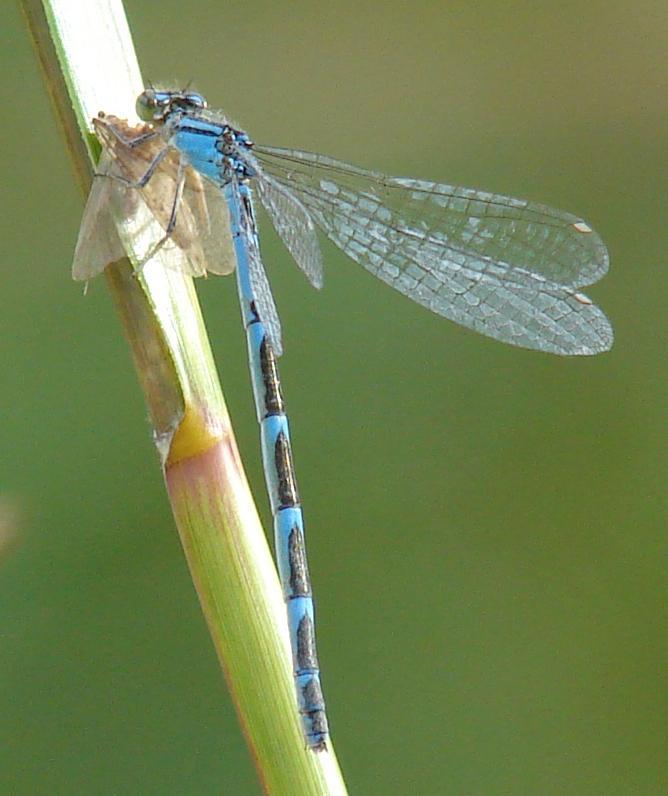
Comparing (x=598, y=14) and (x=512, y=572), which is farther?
(x=598, y=14)

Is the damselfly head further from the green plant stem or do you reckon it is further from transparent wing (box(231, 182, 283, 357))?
the green plant stem

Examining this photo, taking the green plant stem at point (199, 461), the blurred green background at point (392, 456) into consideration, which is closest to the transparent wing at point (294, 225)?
the green plant stem at point (199, 461)

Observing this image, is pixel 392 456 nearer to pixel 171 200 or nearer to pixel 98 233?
pixel 171 200

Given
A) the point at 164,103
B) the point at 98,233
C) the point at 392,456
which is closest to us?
the point at 98,233

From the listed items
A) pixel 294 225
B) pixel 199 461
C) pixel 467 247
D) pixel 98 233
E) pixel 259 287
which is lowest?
pixel 199 461

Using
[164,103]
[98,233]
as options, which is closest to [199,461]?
[98,233]

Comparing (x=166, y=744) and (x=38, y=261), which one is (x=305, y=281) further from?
(x=166, y=744)

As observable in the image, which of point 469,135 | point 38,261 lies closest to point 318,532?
point 38,261

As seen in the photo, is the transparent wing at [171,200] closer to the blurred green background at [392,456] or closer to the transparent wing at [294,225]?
the transparent wing at [294,225]
